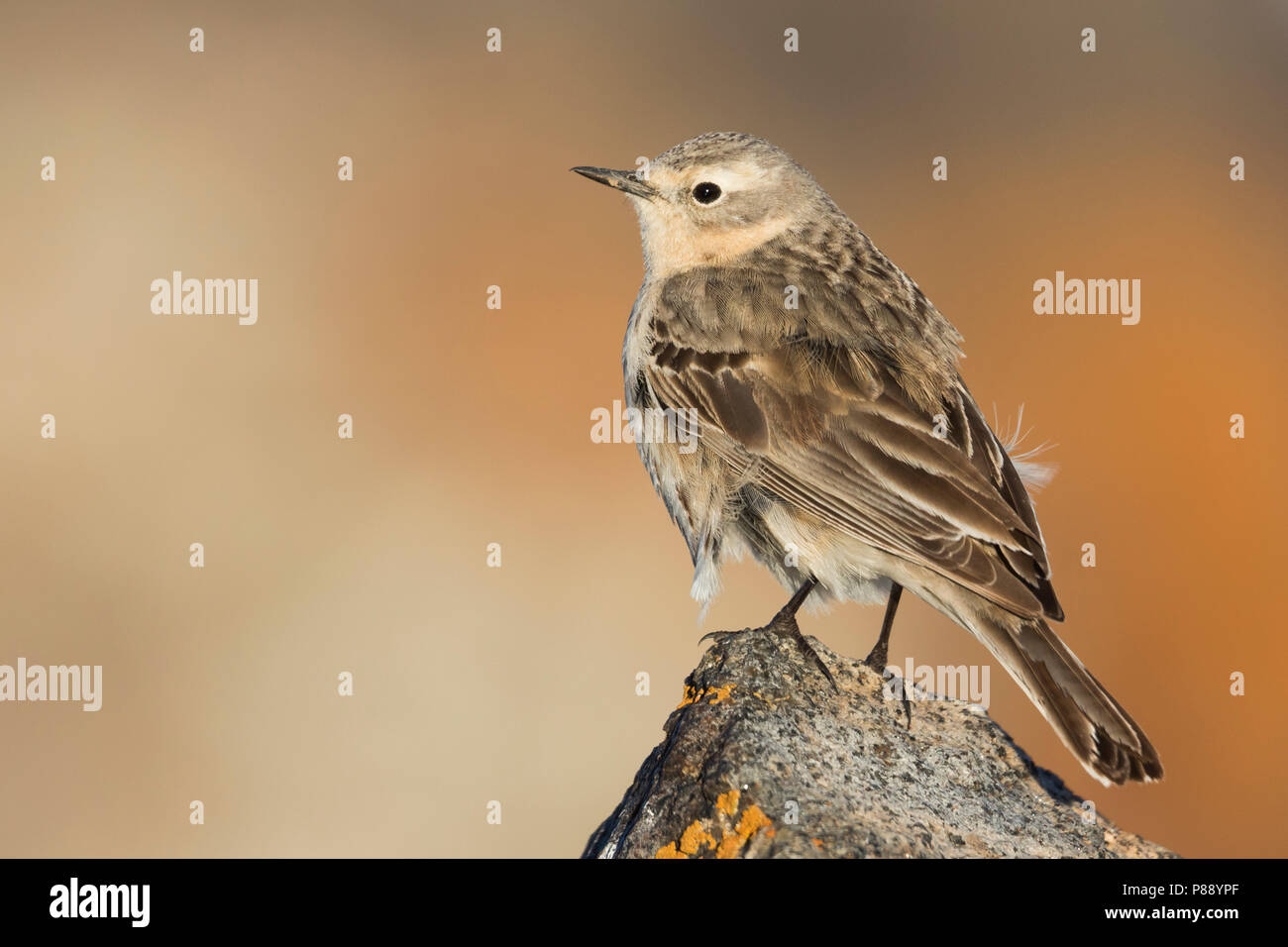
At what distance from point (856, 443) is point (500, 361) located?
33.8 ft

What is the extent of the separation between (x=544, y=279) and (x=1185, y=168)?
9.44 meters

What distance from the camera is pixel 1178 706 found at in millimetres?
12625

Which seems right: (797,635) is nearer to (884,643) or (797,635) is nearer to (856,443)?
(884,643)

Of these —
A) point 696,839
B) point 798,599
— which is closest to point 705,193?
point 798,599

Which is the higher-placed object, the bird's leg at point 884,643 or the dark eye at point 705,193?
the dark eye at point 705,193

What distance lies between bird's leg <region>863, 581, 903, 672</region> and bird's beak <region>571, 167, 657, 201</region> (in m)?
2.57

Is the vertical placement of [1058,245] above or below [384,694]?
above

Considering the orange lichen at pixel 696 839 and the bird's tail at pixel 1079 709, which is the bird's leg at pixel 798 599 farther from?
the orange lichen at pixel 696 839

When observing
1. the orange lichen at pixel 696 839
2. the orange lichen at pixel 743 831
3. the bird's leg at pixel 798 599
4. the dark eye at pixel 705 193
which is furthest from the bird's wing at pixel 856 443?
the orange lichen at pixel 696 839

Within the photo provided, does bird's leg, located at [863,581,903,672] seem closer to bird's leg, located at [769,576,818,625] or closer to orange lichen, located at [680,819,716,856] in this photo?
bird's leg, located at [769,576,818,625]

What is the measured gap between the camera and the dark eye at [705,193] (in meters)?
7.02

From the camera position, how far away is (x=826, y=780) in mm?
4656

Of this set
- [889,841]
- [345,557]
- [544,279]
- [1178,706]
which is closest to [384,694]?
[345,557]

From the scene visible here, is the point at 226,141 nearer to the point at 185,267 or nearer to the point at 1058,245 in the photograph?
the point at 185,267
